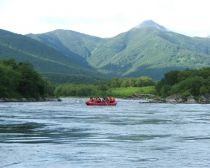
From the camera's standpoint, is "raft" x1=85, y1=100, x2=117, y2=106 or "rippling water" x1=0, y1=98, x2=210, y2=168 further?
"raft" x1=85, y1=100, x2=117, y2=106

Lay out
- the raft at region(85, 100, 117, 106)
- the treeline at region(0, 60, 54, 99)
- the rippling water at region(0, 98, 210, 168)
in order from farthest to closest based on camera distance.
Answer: the treeline at region(0, 60, 54, 99), the raft at region(85, 100, 117, 106), the rippling water at region(0, 98, 210, 168)

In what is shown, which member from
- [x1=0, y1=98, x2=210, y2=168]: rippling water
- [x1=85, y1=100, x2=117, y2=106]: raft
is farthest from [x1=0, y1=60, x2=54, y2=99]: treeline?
[x1=0, y1=98, x2=210, y2=168]: rippling water

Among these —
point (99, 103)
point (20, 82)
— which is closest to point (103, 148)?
point (99, 103)

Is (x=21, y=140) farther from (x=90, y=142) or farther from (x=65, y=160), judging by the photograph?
(x=65, y=160)

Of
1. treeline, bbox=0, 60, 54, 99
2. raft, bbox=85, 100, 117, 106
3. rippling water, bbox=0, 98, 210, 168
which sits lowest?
rippling water, bbox=0, 98, 210, 168

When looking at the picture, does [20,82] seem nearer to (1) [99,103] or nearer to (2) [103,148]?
(1) [99,103]

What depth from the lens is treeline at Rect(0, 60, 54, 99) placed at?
6836 inches

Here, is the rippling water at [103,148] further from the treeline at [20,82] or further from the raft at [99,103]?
the treeline at [20,82]

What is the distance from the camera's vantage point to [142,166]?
28.1 metres

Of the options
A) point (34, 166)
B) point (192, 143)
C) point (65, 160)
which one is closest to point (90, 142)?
point (192, 143)

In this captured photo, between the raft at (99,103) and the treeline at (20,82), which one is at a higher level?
the treeline at (20,82)

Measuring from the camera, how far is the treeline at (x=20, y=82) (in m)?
174

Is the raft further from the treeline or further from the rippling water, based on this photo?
the rippling water

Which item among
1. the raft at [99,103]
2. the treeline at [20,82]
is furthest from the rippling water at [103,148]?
the treeline at [20,82]
